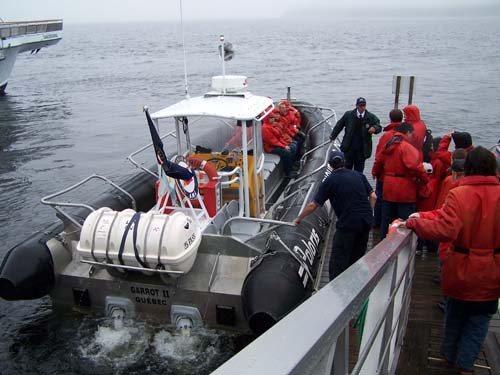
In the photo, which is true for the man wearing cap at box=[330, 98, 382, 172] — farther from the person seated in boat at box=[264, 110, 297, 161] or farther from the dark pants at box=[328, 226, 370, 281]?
the dark pants at box=[328, 226, 370, 281]

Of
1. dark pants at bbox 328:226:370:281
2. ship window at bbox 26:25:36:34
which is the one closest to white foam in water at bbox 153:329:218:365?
dark pants at bbox 328:226:370:281

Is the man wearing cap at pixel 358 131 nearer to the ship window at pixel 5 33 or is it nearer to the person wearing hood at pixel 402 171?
the person wearing hood at pixel 402 171

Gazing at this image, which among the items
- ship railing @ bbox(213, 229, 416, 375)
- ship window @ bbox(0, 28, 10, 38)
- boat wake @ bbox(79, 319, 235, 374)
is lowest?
boat wake @ bbox(79, 319, 235, 374)

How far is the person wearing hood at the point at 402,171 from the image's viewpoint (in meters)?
4.84

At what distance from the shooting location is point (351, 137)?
7738 millimetres

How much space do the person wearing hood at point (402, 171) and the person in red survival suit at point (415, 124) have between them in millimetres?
880

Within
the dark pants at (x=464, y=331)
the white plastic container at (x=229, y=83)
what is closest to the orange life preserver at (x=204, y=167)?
the white plastic container at (x=229, y=83)

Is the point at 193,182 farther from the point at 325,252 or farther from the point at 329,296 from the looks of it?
the point at 329,296

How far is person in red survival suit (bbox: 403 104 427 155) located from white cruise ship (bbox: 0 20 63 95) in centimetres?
2732

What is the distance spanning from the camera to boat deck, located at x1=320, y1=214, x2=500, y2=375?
10.3 ft

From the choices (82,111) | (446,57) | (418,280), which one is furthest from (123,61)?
(418,280)

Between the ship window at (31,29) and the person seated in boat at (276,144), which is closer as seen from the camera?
the person seated in boat at (276,144)

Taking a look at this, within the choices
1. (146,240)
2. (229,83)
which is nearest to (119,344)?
(146,240)

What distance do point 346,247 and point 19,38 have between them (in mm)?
29732
